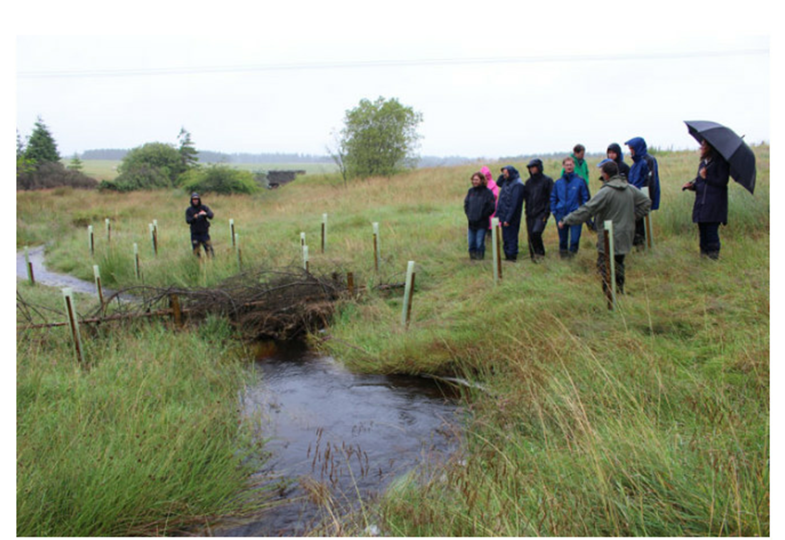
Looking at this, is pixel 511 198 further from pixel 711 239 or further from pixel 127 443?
pixel 127 443

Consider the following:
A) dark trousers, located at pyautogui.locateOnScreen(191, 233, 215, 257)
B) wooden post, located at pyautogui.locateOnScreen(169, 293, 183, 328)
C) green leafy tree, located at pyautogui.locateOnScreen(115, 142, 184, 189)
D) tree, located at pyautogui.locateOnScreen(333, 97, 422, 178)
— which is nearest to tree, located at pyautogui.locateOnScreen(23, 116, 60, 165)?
green leafy tree, located at pyautogui.locateOnScreen(115, 142, 184, 189)

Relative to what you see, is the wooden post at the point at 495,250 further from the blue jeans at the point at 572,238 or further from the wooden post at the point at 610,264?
the wooden post at the point at 610,264

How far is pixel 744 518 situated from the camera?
2855 millimetres

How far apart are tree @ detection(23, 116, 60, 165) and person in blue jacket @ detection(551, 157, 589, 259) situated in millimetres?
43937

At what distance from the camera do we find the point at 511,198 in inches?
409

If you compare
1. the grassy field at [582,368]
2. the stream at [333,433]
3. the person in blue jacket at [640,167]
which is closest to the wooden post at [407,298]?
the grassy field at [582,368]

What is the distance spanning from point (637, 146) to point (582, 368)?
5189 mm

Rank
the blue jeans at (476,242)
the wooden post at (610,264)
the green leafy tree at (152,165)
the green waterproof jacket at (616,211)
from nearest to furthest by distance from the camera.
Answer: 1. the wooden post at (610,264)
2. the green waterproof jacket at (616,211)
3. the blue jeans at (476,242)
4. the green leafy tree at (152,165)

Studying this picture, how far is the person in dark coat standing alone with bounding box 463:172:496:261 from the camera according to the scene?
10.7m

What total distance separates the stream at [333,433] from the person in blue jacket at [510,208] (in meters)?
4.23

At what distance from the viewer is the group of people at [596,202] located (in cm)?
764

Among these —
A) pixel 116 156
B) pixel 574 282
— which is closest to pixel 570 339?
pixel 574 282

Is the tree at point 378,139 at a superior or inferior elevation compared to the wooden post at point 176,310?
superior

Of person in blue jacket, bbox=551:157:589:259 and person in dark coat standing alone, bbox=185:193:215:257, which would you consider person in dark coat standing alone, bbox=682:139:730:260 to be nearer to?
person in blue jacket, bbox=551:157:589:259
